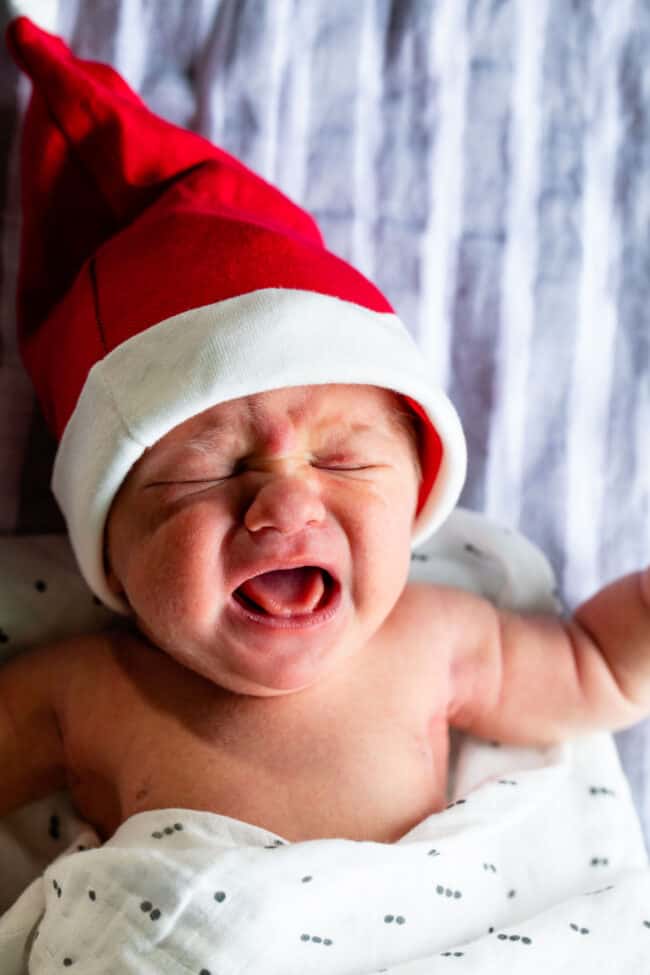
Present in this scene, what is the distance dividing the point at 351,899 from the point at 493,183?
0.85 metres

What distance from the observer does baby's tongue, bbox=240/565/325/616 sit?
1024 mm

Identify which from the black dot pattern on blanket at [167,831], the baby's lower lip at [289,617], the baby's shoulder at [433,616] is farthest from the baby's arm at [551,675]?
the black dot pattern on blanket at [167,831]

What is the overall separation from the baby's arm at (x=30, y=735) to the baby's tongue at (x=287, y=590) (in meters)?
0.29

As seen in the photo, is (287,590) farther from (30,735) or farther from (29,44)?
(29,44)

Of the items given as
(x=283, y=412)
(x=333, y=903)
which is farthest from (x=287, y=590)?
(x=333, y=903)

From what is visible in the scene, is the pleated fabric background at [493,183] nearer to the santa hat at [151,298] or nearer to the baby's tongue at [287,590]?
the santa hat at [151,298]

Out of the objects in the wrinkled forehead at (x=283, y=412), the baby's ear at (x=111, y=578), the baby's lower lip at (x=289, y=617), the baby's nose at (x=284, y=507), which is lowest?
the baby's ear at (x=111, y=578)

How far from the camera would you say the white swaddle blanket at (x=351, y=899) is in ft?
3.07

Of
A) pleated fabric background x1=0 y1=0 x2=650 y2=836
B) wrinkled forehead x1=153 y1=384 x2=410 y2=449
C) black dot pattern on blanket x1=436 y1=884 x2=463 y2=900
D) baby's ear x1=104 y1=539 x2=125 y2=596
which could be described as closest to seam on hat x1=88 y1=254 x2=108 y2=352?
wrinkled forehead x1=153 y1=384 x2=410 y2=449

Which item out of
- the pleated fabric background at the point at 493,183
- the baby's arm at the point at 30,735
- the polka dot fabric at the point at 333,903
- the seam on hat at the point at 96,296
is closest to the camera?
the polka dot fabric at the point at 333,903

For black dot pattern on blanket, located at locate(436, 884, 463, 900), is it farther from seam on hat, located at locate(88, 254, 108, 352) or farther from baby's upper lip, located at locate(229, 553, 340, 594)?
seam on hat, located at locate(88, 254, 108, 352)

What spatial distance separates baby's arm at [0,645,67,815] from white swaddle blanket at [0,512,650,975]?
0.25ft

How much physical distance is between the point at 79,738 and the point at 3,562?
23 centimetres

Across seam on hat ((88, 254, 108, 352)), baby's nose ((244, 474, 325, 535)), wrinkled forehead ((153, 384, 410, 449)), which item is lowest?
baby's nose ((244, 474, 325, 535))
